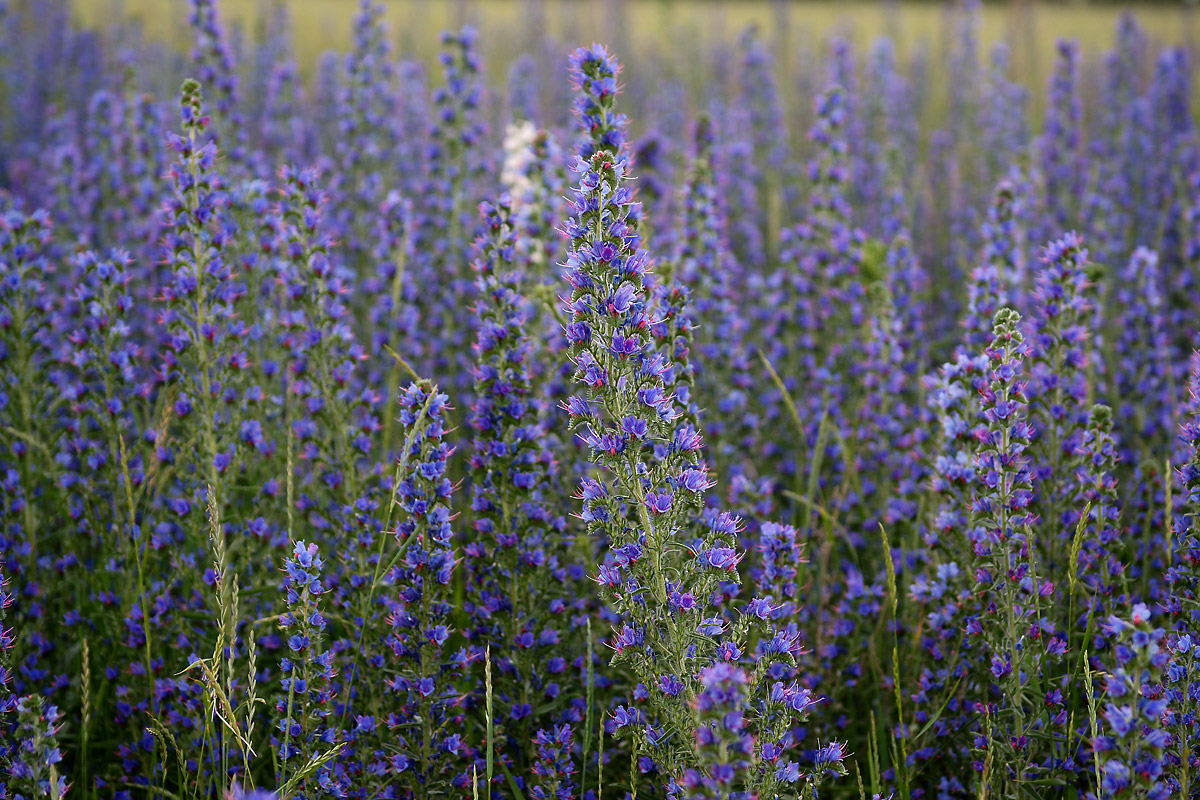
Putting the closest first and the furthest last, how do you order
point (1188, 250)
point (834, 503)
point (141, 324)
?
point (834, 503)
point (1188, 250)
point (141, 324)

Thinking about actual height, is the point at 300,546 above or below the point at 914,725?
above

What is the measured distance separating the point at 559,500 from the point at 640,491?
4.87ft

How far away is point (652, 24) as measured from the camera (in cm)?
2211

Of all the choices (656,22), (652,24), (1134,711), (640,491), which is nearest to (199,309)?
(640,491)

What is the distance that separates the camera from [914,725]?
3.08m

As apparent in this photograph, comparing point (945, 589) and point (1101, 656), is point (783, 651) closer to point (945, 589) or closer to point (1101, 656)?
point (945, 589)

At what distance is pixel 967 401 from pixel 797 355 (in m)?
2.26

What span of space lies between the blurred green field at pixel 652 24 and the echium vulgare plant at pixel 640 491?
6.23 m

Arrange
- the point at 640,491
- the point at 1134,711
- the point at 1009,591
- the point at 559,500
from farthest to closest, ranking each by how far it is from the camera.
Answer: the point at 559,500
the point at 1009,591
the point at 640,491
the point at 1134,711

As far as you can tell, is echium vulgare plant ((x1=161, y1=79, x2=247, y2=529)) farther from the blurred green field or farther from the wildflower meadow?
the blurred green field

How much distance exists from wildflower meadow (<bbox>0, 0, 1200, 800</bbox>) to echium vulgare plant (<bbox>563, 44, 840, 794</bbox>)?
1cm

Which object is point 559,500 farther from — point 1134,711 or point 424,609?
point 1134,711

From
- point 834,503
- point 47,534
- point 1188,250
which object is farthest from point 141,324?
point 1188,250

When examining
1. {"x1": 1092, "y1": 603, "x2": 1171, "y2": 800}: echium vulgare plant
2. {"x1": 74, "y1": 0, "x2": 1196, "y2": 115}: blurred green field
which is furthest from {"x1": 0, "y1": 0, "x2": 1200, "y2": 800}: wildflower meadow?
{"x1": 74, "y1": 0, "x2": 1196, "y2": 115}: blurred green field
